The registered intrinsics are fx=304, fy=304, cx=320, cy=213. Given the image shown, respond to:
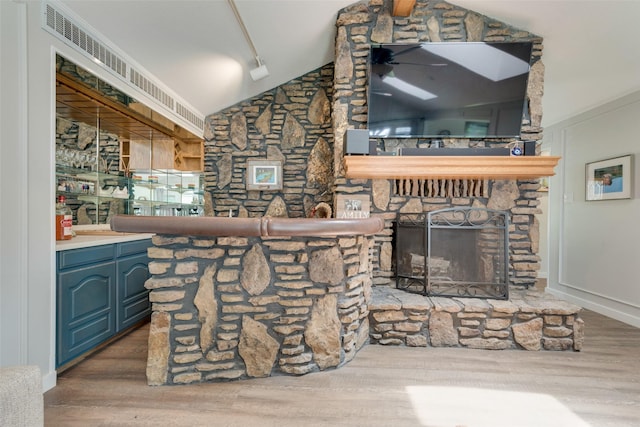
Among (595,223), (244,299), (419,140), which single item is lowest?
(244,299)

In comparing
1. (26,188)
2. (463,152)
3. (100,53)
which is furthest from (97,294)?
(463,152)

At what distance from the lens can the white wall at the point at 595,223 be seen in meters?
2.76

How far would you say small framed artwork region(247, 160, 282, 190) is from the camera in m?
3.42

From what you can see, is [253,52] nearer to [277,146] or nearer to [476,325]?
[277,146]

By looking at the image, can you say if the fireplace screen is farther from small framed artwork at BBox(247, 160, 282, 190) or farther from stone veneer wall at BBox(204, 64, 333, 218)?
small framed artwork at BBox(247, 160, 282, 190)

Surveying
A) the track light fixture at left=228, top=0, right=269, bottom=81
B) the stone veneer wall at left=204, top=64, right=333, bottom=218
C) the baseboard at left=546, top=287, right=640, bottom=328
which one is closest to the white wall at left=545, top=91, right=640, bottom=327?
the baseboard at left=546, top=287, right=640, bottom=328

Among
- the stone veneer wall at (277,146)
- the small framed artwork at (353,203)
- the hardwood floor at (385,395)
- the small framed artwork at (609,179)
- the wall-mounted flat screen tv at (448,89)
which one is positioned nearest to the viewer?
the hardwood floor at (385,395)

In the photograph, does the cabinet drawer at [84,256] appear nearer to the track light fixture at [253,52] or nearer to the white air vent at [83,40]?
the white air vent at [83,40]

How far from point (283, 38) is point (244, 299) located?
2.26m

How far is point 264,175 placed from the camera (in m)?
3.44

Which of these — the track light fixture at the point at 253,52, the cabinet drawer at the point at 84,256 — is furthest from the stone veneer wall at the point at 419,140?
the cabinet drawer at the point at 84,256

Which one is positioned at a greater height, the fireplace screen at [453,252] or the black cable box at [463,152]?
the black cable box at [463,152]

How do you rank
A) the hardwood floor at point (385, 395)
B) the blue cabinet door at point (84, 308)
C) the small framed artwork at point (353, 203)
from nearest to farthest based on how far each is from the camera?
the hardwood floor at point (385, 395)
the blue cabinet door at point (84, 308)
the small framed artwork at point (353, 203)

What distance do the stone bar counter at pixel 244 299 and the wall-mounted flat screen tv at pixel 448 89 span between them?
51.9 inches
